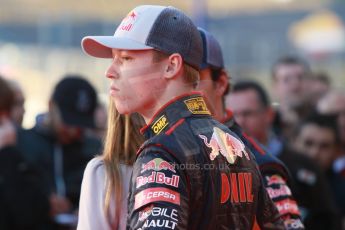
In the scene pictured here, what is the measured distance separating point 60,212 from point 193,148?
12.8 feet

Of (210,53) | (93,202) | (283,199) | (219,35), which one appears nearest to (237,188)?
(93,202)

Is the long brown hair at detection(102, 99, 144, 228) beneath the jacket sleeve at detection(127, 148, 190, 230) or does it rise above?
above

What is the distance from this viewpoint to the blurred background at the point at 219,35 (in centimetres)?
1434

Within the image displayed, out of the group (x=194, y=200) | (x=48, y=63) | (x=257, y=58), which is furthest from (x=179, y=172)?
(x=48, y=63)

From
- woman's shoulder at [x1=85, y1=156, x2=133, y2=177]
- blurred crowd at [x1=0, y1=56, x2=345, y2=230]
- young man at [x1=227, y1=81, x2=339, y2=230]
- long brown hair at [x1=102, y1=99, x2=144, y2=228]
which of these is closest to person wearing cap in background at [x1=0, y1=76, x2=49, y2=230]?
blurred crowd at [x1=0, y1=56, x2=345, y2=230]

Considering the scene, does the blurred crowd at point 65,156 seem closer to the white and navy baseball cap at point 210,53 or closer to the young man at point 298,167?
the young man at point 298,167

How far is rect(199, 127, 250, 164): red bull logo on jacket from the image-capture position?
10.1ft

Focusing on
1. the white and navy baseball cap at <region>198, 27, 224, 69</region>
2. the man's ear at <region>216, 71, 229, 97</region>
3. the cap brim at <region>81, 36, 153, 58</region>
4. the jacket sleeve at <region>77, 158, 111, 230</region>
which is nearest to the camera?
the cap brim at <region>81, 36, 153, 58</region>

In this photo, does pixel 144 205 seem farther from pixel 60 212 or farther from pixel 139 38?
pixel 60 212

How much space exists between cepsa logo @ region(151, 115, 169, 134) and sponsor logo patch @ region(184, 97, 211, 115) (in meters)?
0.09

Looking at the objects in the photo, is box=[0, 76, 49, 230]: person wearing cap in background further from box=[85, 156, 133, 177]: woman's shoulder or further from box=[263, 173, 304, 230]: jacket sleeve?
box=[85, 156, 133, 177]: woman's shoulder

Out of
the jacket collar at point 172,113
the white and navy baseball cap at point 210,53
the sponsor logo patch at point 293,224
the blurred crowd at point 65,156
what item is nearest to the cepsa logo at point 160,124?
the jacket collar at point 172,113

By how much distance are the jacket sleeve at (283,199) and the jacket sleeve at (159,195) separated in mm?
1209

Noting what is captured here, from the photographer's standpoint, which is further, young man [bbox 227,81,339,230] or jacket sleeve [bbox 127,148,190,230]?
young man [bbox 227,81,339,230]
